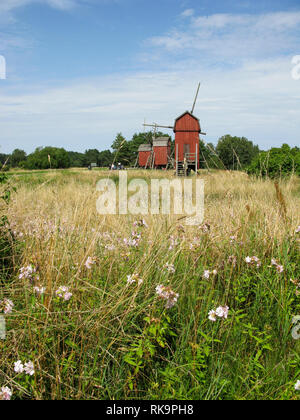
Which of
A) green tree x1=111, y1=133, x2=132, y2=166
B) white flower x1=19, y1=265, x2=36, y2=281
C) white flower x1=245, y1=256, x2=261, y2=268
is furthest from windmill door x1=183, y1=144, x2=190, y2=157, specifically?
white flower x1=19, y1=265, x2=36, y2=281

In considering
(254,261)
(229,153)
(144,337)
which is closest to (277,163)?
(229,153)

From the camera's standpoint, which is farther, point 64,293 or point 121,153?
point 121,153

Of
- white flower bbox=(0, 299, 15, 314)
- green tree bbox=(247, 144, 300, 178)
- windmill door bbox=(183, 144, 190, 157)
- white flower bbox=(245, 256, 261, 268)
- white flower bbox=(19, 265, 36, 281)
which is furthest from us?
windmill door bbox=(183, 144, 190, 157)

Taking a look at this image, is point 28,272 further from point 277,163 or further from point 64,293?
point 277,163

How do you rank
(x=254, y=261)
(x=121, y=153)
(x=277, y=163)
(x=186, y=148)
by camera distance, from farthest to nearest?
(x=186, y=148) → (x=277, y=163) → (x=121, y=153) → (x=254, y=261)

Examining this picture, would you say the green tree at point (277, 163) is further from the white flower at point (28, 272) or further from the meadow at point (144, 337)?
the white flower at point (28, 272)

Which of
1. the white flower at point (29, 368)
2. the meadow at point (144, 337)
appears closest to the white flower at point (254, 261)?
the meadow at point (144, 337)

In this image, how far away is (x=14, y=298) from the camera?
8.56 feet

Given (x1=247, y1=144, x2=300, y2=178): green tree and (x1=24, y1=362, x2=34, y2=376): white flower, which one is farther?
(x1=247, y1=144, x2=300, y2=178): green tree

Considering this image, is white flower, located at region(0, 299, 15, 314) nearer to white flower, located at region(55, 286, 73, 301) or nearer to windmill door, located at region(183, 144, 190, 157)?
white flower, located at region(55, 286, 73, 301)
